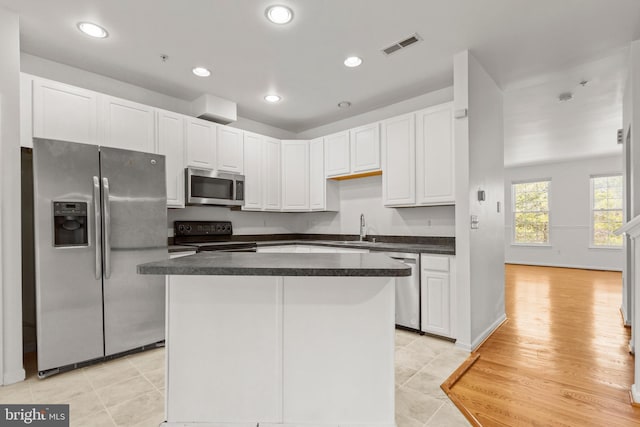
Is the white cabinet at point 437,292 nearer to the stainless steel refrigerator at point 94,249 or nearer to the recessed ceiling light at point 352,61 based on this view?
the recessed ceiling light at point 352,61

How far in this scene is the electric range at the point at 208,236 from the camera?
3.68 m

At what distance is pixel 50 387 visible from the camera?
7.57 feet

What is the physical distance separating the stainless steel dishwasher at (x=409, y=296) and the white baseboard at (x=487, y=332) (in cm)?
54

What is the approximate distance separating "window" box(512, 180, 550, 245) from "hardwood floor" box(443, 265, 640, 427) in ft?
14.4

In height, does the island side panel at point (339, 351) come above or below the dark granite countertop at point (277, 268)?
below

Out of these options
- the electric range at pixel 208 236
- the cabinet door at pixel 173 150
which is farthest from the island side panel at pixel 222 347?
the cabinet door at pixel 173 150

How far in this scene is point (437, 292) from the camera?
319 cm

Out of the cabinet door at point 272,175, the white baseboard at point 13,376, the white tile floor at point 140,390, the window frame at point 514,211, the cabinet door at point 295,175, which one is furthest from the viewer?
the window frame at point 514,211

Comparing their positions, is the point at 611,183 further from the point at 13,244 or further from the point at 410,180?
the point at 13,244

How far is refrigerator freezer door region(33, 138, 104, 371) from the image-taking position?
246cm

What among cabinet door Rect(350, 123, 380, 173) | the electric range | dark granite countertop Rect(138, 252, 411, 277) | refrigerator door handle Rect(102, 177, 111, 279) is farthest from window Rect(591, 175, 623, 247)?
refrigerator door handle Rect(102, 177, 111, 279)

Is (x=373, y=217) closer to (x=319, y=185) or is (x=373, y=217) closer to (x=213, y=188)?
(x=319, y=185)

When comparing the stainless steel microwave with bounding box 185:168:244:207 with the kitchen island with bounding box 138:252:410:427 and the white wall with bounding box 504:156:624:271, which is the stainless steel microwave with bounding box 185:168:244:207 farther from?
the white wall with bounding box 504:156:624:271

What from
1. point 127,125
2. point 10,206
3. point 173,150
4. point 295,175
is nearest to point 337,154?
point 295,175
